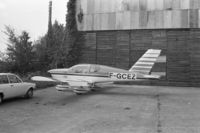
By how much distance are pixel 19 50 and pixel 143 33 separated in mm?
11219

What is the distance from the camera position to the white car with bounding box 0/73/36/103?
11.9 metres

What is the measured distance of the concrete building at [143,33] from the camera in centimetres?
2283

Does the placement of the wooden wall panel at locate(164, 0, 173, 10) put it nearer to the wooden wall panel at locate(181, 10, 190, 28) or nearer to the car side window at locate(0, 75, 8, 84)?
the wooden wall panel at locate(181, 10, 190, 28)

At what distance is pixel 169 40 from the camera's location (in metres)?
23.3

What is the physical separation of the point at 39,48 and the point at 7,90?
12537 millimetres

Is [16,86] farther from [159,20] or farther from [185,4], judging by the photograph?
[185,4]

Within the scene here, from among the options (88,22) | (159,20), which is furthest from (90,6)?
(159,20)

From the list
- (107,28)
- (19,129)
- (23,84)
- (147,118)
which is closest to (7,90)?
(23,84)

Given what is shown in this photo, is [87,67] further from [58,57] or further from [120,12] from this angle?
[120,12]

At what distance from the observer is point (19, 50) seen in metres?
21.6

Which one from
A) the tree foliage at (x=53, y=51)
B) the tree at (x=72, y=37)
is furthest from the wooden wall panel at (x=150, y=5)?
the tree foliage at (x=53, y=51)

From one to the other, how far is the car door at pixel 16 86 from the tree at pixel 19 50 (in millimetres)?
8860

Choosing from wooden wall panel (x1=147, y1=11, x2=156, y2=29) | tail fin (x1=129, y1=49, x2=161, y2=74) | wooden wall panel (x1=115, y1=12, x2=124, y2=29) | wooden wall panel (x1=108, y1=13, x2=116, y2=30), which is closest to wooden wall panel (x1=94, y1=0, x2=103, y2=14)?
wooden wall panel (x1=108, y1=13, x2=116, y2=30)

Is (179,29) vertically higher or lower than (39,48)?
higher
